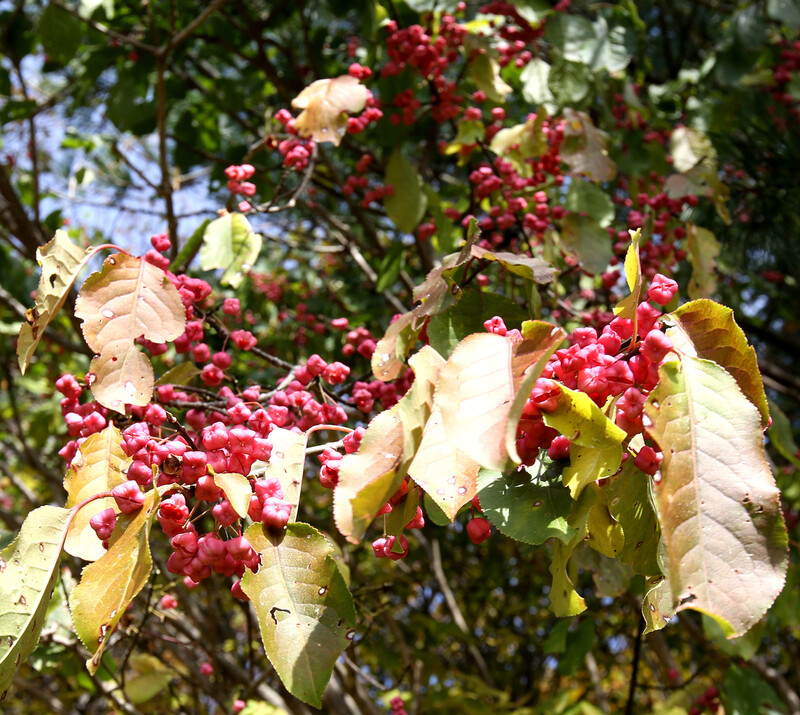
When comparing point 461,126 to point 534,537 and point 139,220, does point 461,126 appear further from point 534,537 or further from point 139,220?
point 139,220

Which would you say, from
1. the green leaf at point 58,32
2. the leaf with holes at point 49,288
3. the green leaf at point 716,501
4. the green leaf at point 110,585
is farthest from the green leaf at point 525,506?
the green leaf at point 58,32

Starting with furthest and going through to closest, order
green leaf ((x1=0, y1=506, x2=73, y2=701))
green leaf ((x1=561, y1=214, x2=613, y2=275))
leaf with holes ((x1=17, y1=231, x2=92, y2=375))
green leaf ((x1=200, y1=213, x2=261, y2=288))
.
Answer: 1. green leaf ((x1=561, y1=214, x2=613, y2=275))
2. green leaf ((x1=200, y1=213, x2=261, y2=288))
3. leaf with holes ((x1=17, y1=231, x2=92, y2=375))
4. green leaf ((x1=0, y1=506, x2=73, y2=701))

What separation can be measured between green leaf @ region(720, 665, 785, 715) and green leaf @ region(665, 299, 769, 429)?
6.44 feet

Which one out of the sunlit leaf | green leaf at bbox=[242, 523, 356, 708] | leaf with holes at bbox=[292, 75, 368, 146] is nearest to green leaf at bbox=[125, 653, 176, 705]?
green leaf at bbox=[242, 523, 356, 708]

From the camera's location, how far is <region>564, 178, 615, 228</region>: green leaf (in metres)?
2.00

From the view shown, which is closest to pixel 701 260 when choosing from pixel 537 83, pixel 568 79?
pixel 568 79

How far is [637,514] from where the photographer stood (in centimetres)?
89

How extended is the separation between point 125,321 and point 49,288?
0.15 meters

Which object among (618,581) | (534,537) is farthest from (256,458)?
(618,581)

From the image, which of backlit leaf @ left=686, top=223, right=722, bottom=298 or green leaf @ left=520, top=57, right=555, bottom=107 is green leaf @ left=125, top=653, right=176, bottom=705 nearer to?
backlit leaf @ left=686, top=223, right=722, bottom=298

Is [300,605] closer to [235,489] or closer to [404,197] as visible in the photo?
[235,489]

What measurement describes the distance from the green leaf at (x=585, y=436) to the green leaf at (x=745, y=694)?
2.03 meters

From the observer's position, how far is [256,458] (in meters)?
0.98

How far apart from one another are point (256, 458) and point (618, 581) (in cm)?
110
